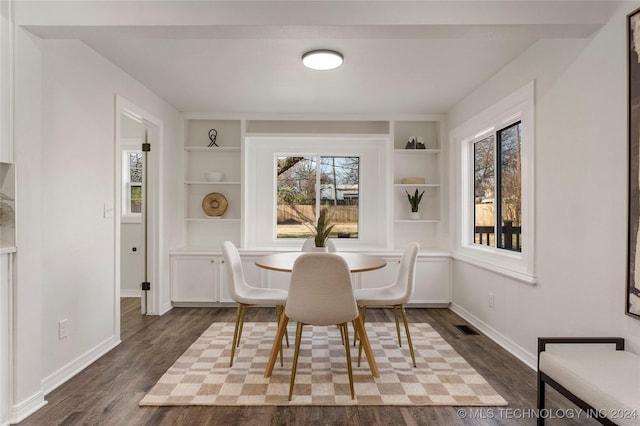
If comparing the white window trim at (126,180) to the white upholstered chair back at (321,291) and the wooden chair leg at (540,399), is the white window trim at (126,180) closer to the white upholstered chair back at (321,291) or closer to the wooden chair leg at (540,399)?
the white upholstered chair back at (321,291)

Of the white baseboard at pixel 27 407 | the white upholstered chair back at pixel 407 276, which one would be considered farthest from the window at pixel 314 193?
the white baseboard at pixel 27 407

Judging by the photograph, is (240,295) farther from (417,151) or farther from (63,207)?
(417,151)

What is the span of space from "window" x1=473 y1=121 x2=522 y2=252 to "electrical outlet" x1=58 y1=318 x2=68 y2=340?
358cm

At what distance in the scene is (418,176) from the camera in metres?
4.90

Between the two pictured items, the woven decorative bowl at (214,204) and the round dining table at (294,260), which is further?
the woven decorative bowl at (214,204)

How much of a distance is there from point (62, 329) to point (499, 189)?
3.77 meters

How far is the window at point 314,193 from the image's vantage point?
16.6 feet

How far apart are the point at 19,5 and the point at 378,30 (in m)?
1.97

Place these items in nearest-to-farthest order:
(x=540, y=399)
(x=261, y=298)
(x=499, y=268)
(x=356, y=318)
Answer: (x=540, y=399), (x=356, y=318), (x=261, y=298), (x=499, y=268)

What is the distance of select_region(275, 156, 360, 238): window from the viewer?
5066mm

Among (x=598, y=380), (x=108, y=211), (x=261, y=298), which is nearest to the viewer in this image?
(x=598, y=380)

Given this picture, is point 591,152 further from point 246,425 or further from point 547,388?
point 246,425

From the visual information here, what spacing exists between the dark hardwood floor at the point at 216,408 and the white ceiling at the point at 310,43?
2.15 m

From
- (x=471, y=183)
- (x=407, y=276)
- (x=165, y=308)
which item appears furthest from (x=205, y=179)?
(x=471, y=183)
